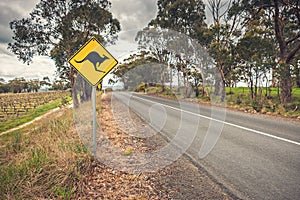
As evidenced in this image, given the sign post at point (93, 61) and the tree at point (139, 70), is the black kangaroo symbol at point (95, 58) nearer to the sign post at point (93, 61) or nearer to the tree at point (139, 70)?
the sign post at point (93, 61)

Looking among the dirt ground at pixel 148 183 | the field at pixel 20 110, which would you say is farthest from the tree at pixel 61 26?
the dirt ground at pixel 148 183

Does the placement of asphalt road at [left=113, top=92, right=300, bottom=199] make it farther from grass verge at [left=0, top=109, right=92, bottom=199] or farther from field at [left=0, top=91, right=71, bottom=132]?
field at [left=0, top=91, right=71, bottom=132]

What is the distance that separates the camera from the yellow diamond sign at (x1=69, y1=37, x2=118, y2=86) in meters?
3.88

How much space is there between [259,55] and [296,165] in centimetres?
1149

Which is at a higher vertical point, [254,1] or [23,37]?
[254,1]

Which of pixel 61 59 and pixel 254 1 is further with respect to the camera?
pixel 61 59

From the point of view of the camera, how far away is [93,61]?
13.0 ft

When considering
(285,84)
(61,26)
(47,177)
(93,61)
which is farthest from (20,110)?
(285,84)

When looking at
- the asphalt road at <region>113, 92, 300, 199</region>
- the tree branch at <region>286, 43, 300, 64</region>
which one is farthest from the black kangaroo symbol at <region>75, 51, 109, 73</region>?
the tree branch at <region>286, 43, 300, 64</region>

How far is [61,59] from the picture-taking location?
20.7m

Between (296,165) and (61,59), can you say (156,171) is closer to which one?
(296,165)

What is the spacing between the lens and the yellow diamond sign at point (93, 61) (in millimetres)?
3881

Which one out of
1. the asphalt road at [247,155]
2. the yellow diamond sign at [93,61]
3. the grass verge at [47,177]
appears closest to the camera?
the grass verge at [47,177]

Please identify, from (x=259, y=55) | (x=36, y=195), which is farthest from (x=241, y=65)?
(x=36, y=195)
